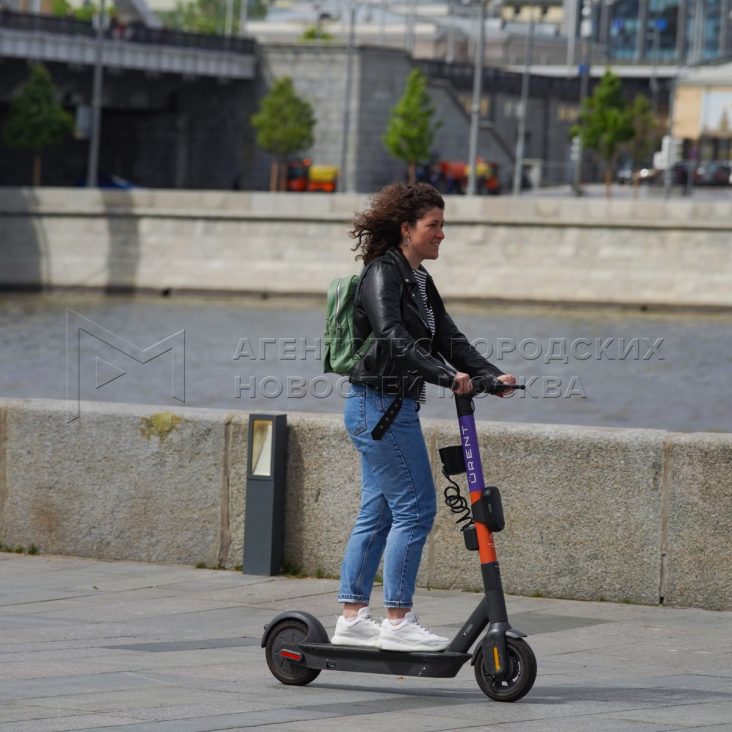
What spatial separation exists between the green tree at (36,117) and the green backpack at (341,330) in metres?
62.3

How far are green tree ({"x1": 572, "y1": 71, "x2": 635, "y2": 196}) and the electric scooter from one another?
2572 inches

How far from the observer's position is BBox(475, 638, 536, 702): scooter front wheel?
18.3 ft

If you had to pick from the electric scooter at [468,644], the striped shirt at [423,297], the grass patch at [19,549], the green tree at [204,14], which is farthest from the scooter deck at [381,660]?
the green tree at [204,14]

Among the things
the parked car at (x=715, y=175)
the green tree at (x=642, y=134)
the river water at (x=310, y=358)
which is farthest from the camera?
the green tree at (x=642, y=134)

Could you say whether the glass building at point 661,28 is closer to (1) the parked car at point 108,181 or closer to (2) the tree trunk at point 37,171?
(1) the parked car at point 108,181

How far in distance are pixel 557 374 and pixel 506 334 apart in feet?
9.62

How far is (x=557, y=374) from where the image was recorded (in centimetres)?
3750

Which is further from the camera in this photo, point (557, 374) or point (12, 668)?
point (557, 374)

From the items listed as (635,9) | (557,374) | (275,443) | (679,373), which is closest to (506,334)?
(557,374)

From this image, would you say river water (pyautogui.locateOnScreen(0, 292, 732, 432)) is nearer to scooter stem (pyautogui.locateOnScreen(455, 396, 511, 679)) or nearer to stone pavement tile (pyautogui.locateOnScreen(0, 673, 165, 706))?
scooter stem (pyautogui.locateOnScreen(455, 396, 511, 679))

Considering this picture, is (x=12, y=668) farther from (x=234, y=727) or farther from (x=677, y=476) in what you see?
(x=677, y=476)

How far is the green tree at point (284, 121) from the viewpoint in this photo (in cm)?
6838

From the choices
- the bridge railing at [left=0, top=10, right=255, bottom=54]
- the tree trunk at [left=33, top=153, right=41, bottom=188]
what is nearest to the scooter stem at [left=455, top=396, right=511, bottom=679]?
the bridge railing at [left=0, top=10, right=255, bottom=54]

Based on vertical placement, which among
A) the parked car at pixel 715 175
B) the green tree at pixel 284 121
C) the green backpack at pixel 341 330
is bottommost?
the green backpack at pixel 341 330
